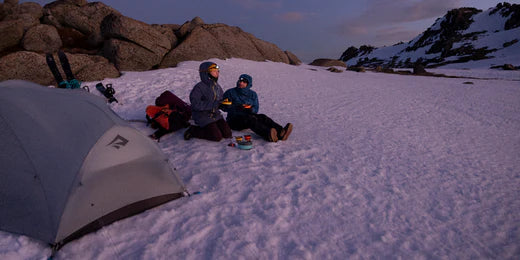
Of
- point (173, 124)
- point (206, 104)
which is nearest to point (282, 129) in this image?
point (206, 104)

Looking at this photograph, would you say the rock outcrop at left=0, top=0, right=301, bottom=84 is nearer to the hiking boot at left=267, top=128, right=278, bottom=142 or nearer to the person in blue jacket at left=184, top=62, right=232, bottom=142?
the person in blue jacket at left=184, top=62, right=232, bottom=142

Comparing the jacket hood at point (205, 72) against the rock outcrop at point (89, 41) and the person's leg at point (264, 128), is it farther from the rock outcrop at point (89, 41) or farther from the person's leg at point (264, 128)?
the rock outcrop at point (89, 41)

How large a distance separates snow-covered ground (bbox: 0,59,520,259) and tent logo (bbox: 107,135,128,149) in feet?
3.27

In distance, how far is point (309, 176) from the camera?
177 inches

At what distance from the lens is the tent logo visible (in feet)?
10.0

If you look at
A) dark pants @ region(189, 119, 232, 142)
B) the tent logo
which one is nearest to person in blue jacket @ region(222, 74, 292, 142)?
dark pants @ region(189, 119, 232, 142)

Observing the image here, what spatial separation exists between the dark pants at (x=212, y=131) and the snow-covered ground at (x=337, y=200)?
149 millimetres

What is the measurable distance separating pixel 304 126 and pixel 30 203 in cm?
611

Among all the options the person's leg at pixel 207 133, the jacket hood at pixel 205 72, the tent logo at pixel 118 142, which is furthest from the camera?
the person's leg at pixel 207 133

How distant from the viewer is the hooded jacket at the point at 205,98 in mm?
5641

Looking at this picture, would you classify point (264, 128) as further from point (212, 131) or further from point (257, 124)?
point (212, 131)

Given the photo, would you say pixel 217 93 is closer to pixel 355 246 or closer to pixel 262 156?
pixel 262 156

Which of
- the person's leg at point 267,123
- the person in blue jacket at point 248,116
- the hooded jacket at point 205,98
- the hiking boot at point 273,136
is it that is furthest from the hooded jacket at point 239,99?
the hiking boot at point 273,136

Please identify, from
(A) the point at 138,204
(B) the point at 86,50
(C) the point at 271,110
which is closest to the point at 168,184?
(A) the point at 138,204
